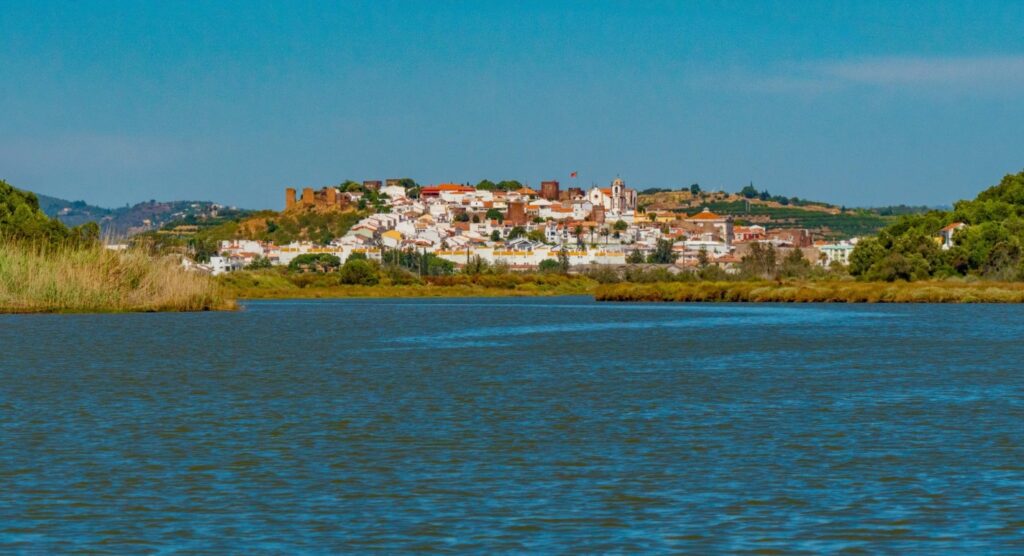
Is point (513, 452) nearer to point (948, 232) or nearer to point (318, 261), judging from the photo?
point (948, 232)

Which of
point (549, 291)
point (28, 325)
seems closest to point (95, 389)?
point (28, 325)

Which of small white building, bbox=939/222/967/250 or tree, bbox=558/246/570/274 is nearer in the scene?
small white building, bbox=939/222/967/250

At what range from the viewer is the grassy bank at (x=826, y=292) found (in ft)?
264

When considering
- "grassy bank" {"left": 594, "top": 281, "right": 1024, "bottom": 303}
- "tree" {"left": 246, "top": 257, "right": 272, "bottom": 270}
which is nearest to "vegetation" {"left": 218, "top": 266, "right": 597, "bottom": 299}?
"grassy bank" {"left": 594, "top": 281, "right": 1024, "bottom": 303}

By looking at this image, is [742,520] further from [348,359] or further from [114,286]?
[114,286]

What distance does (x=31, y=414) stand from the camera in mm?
19906

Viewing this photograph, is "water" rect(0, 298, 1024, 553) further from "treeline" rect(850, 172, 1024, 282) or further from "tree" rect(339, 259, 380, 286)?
"tree" rect(339, 259, 380, 286)

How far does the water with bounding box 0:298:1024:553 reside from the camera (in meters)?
11.0

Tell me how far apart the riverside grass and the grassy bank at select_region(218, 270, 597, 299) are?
40471 mm

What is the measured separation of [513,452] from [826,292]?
7146 cm

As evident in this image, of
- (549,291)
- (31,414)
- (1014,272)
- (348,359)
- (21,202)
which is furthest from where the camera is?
(549,291)

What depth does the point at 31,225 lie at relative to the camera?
72.0 meters

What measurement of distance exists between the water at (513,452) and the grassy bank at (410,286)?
72565 millimetres

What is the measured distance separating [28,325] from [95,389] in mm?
28729
